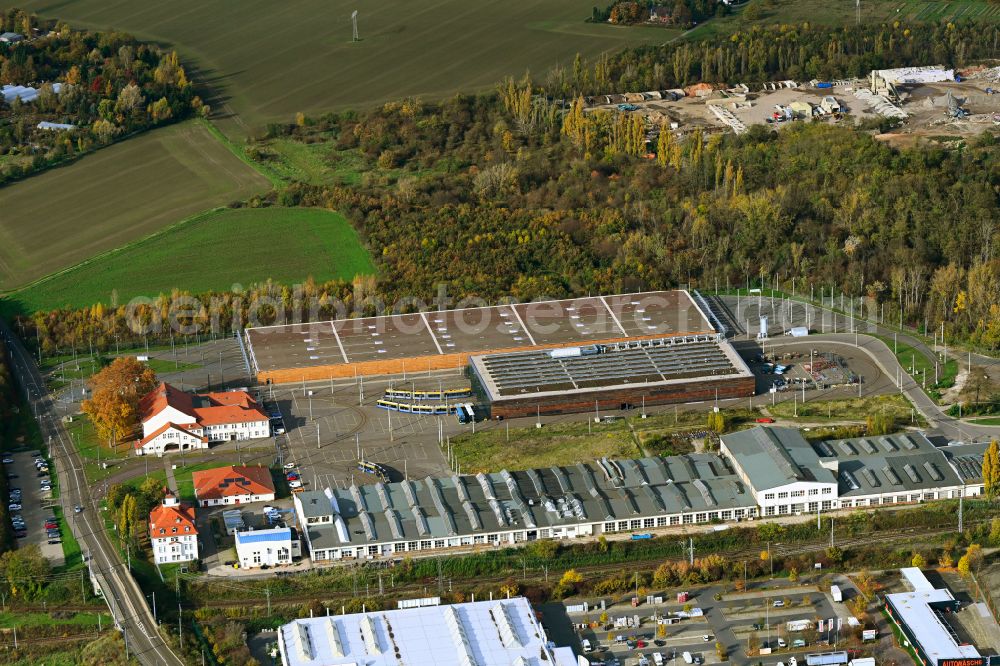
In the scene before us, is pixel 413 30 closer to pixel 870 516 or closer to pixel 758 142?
pixel 758 142

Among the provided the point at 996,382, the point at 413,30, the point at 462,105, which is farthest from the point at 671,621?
the point at 413,30

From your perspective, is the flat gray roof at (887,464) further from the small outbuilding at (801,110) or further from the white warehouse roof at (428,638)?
the small outbuilding at (801,110)

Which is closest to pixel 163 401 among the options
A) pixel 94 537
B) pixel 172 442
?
pixel 172 442

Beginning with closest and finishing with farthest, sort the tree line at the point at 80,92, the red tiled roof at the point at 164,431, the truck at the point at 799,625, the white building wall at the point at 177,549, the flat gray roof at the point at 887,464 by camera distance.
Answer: the truck at the point at 799,625 < the white building wall at the point at 177,549 < the flat gray roof at the point at 887,464 < the red tiled roof at the point at 164,431 < the tree line at the point at 80,92

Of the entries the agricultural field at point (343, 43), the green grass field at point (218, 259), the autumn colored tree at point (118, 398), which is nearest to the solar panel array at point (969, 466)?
the green grass field at point (218, 259)

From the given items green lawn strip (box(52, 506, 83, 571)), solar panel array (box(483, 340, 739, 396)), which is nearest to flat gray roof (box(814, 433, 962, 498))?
solar panel array (box(483, 340, 739, 396))

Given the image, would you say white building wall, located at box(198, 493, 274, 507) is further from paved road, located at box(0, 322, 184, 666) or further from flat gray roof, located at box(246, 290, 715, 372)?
flat gray roof, located at box(246, 290, 715, 372)
